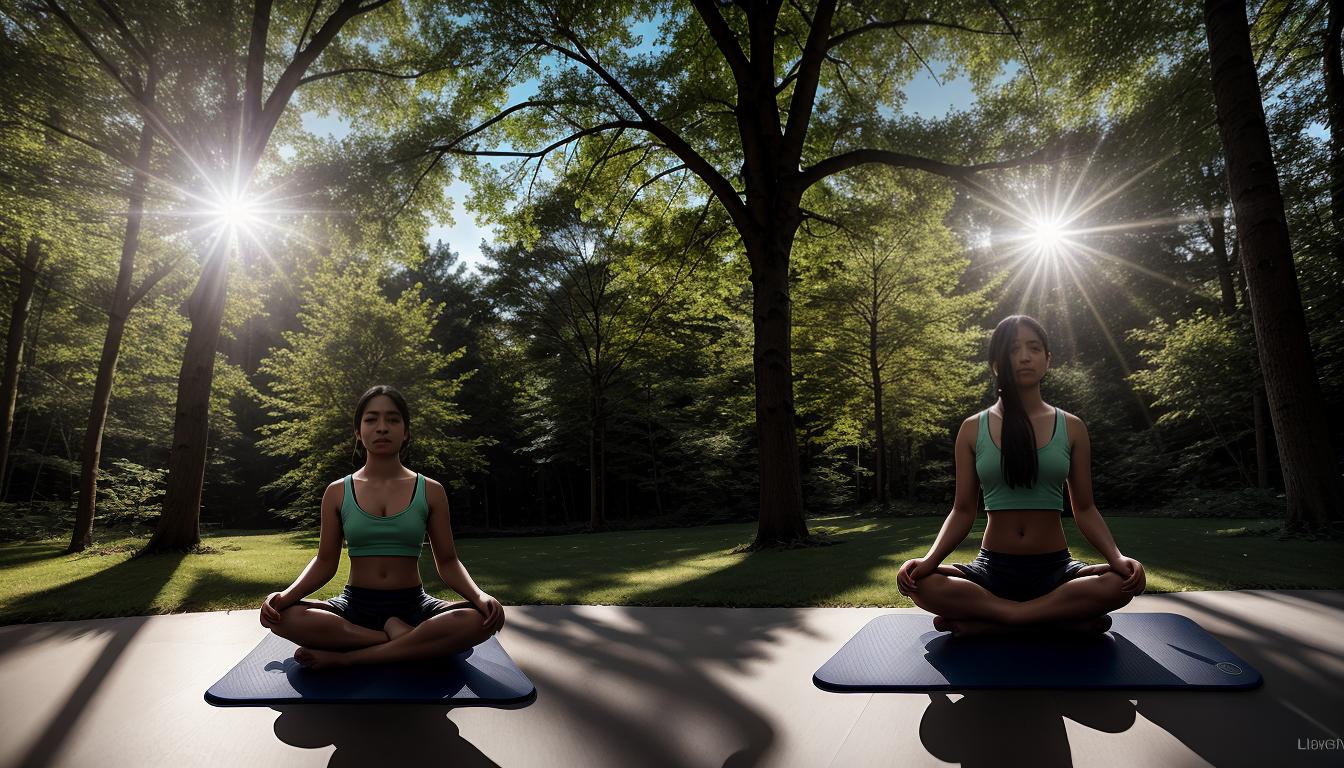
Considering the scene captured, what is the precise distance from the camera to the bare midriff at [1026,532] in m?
2.88

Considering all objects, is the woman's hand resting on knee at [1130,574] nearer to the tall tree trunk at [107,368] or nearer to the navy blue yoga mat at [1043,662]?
the navy blue yoga mat at [1043,662]

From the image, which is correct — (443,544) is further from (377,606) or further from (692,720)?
(692,720)

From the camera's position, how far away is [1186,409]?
16547mm

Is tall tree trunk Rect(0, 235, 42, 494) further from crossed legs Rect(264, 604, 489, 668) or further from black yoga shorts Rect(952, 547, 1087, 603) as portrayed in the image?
black yoga shorts Rect(952, 547, 1087, 603)

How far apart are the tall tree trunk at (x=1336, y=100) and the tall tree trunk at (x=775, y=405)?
10.6 m

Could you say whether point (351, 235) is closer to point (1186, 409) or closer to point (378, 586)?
point (378, 586)

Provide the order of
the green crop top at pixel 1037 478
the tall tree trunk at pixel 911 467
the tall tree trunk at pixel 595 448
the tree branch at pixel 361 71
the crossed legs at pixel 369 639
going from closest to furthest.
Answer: the crossed legs at pixel 369 639 → the green crop top at pixel 1037 478 → the tree branch at pixel 361 71 → the tall tree trunk at pixel 595 448 → the tall tree trunk at pixel 911 467

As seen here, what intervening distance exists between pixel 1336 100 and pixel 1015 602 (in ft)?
46.8

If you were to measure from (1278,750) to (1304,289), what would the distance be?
1556 cm

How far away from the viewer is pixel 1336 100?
10773 millimetres

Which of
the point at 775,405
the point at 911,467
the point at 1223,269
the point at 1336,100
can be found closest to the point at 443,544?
the point at 775,405

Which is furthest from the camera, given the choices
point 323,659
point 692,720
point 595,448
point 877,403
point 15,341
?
point 595,448

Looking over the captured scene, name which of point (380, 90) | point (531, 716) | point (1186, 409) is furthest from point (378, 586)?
point (1186, 409)

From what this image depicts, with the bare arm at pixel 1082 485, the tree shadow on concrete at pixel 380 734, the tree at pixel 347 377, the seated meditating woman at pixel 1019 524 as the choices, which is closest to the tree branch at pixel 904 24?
the seated meditating woman at pixel 1019 524
